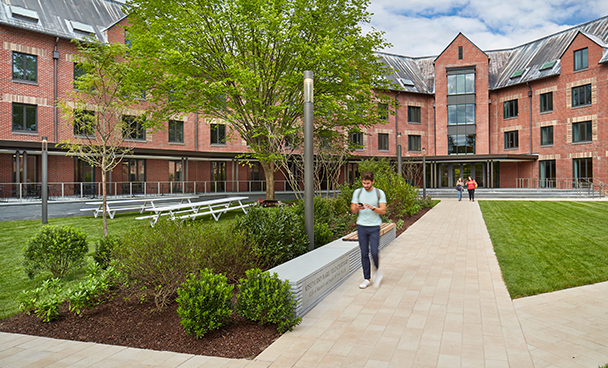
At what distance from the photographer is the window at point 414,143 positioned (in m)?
38.5

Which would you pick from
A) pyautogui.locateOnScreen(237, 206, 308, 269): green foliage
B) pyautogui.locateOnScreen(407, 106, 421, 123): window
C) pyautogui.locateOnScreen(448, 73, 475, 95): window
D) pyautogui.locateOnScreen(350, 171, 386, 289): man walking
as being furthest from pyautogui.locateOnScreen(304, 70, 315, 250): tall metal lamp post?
pyautogui.locateOnScreen(448, 73, 475, 95): window

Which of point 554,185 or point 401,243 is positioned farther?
point 554,185

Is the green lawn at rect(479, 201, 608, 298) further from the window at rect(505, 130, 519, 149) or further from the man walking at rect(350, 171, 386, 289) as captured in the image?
the window at rect(505, 130, 519, 149)

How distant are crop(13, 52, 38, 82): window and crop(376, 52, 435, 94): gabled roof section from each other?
2890cm

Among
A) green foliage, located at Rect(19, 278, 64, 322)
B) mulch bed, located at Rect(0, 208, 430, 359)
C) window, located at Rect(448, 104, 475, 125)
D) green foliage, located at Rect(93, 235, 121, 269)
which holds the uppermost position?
window, located at Rect(448, 104, 475, 125)

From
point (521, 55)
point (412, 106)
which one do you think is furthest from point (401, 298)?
point (521, 55)

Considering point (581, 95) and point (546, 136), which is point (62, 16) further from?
point (581, 95)

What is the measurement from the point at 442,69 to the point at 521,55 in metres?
7.78

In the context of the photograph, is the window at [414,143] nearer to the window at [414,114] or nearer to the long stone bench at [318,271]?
the window at [414,114]

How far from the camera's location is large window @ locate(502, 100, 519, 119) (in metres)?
35.2

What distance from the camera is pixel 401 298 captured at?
17.7 feet

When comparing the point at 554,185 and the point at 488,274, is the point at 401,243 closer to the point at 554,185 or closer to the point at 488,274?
the point at 488,274

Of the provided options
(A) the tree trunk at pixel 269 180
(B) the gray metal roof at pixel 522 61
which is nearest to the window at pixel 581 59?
(B) the gray metal roof at pixel 522 61

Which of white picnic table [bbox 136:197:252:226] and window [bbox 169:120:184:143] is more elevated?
window [bbox 169:120:184:143]
